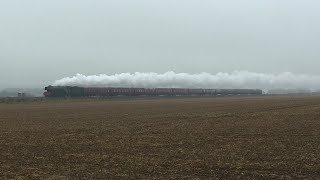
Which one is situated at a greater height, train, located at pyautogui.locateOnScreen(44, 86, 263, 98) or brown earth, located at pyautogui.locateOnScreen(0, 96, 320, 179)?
train, located at pyautogui.locateOnScreen(44, 86, 263, 98)

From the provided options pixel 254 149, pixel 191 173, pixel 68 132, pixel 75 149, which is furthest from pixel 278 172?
pixel 68 132

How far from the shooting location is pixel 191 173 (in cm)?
1391

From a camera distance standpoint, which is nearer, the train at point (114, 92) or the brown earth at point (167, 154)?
the brown earth at point (167, 154)

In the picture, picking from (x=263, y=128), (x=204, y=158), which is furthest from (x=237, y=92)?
(x=204, y=158)

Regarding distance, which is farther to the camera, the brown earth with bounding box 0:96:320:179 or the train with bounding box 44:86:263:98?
the train with bounding box 44:86:263:98

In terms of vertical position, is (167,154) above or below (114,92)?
below

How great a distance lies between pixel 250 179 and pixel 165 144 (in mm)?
8403

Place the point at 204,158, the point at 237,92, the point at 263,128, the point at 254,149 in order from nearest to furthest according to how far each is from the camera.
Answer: the point at 204,158 → the point at 254,149 → the point at 263,128 → the point at 237,92

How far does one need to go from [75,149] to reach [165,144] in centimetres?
435

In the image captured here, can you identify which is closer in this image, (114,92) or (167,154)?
(167,154)

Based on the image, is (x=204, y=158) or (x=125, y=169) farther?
(x=204, y=158)

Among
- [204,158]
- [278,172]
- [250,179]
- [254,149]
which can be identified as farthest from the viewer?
[254,149]

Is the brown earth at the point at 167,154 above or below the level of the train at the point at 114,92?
below

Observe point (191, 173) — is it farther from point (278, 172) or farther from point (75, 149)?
point (75, 149)
